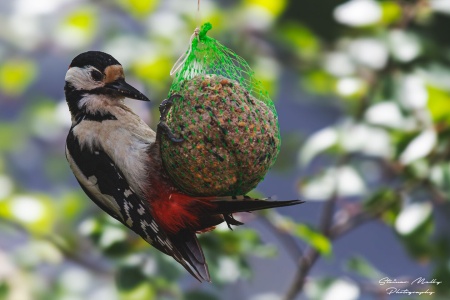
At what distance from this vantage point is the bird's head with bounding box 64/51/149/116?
222 centimetres

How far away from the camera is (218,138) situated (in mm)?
1946

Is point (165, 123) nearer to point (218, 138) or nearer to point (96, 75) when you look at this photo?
point (218, 138)

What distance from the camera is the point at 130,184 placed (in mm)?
2232

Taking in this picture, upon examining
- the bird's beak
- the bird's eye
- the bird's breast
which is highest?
the bird's eye

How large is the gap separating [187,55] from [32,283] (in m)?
1.70

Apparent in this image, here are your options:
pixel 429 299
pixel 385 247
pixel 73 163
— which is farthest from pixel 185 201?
→ pixel 385 247

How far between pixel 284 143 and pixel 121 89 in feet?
5.01

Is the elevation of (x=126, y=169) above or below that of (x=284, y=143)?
below

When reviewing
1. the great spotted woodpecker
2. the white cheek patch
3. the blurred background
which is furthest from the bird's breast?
the blurred background

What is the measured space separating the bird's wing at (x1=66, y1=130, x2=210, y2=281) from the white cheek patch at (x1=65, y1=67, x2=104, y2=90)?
14 cm
